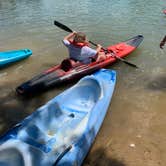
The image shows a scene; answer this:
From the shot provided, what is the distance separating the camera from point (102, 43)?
10711 millimetres

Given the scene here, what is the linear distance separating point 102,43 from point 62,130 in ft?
19.0

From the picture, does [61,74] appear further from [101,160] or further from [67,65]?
[101,160]

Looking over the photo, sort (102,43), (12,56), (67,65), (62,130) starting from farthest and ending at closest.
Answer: (102,43) → (12,56) → (67,65) → (62,130)

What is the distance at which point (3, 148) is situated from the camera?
4445 millimetres

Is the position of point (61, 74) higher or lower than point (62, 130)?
lower

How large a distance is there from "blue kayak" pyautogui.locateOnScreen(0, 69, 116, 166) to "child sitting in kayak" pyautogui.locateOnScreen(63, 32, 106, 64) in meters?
1.22

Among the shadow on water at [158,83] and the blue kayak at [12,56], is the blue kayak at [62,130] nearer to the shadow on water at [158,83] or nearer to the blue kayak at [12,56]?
the shadow on water at [158,83]

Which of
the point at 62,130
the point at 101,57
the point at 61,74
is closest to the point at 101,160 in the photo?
the point at 62,130

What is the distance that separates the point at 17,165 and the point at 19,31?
847 centimetres

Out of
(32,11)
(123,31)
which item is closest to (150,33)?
(123,31)

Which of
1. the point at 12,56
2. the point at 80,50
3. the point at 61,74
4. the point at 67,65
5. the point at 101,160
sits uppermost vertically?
the point at 80,50

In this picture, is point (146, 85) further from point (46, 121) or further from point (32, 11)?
point (32, 11)

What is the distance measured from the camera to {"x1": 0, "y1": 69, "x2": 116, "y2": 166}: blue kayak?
14.6 ft

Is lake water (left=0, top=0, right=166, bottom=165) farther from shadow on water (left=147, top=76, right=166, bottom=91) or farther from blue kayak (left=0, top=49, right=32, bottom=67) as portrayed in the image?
blue kayak (left=0, top=49, right=32, bottom=67)
